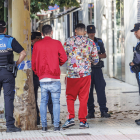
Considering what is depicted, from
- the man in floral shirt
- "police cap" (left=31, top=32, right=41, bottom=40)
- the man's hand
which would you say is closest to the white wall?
"police cap" (left=31, top=32, right=41, bottom=40)

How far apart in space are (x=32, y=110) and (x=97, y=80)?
1795 millimetres

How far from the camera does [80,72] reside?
628 cm

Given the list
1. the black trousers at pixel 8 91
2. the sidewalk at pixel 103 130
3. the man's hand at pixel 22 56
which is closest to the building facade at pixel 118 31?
the sidewalk at pixel 103 130

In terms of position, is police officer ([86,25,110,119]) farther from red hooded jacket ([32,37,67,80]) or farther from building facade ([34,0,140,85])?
building facade ([34,0,140,85])

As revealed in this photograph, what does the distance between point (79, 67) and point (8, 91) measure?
4.27 ft

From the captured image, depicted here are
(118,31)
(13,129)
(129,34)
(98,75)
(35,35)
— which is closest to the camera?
(13,129)

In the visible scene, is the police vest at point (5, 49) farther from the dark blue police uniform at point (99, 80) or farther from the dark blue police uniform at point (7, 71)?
the dark blue police uniform at point (99, 80)

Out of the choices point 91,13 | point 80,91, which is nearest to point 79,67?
point 80,91

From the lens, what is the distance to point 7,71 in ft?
19.0

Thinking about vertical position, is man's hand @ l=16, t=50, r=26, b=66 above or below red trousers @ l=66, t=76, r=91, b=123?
above

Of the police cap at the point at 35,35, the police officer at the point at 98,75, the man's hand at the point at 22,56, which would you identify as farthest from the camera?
the police officer at the point at 98,75

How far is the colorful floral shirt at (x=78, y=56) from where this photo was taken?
6.29 meters

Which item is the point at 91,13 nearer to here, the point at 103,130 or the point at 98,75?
the point at 98,75

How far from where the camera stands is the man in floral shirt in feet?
20.6
